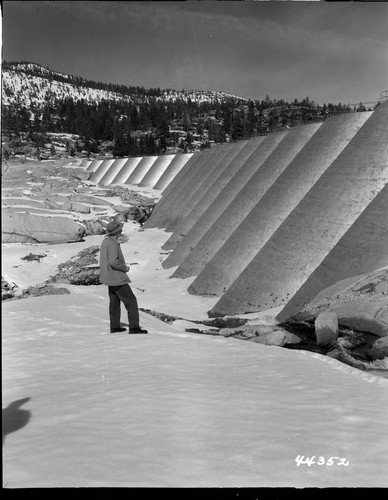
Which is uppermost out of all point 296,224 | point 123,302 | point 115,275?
point 296,224

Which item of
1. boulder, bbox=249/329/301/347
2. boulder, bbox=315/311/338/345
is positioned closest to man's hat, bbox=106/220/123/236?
boulder, bbox=249/329/301/347

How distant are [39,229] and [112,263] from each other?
15.9 meters

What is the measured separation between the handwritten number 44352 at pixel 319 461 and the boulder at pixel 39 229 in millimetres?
17364

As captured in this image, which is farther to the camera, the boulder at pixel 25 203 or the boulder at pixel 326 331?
the boulder at pixel 25 203

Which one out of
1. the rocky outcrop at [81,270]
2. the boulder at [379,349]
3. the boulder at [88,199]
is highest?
the boulder at [88,199]

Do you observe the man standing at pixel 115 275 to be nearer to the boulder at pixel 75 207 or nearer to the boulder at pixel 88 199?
the boulder at pixel 75 207

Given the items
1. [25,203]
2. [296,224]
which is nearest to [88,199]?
[25,203]

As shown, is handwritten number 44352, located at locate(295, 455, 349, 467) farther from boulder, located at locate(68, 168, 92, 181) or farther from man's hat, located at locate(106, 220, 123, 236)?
boulder, located at locate(68, 168, 92, 181)

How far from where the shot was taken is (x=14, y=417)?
2.72 metres

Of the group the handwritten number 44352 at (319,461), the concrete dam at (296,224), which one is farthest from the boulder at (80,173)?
the handwritten number 44352 at (319,461)

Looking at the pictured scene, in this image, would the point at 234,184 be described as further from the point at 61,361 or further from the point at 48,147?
the point at 48,147

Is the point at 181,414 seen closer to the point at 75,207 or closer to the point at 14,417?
the point at 14,417

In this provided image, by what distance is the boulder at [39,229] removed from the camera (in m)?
18.2

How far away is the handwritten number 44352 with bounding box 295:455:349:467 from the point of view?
2.28m
